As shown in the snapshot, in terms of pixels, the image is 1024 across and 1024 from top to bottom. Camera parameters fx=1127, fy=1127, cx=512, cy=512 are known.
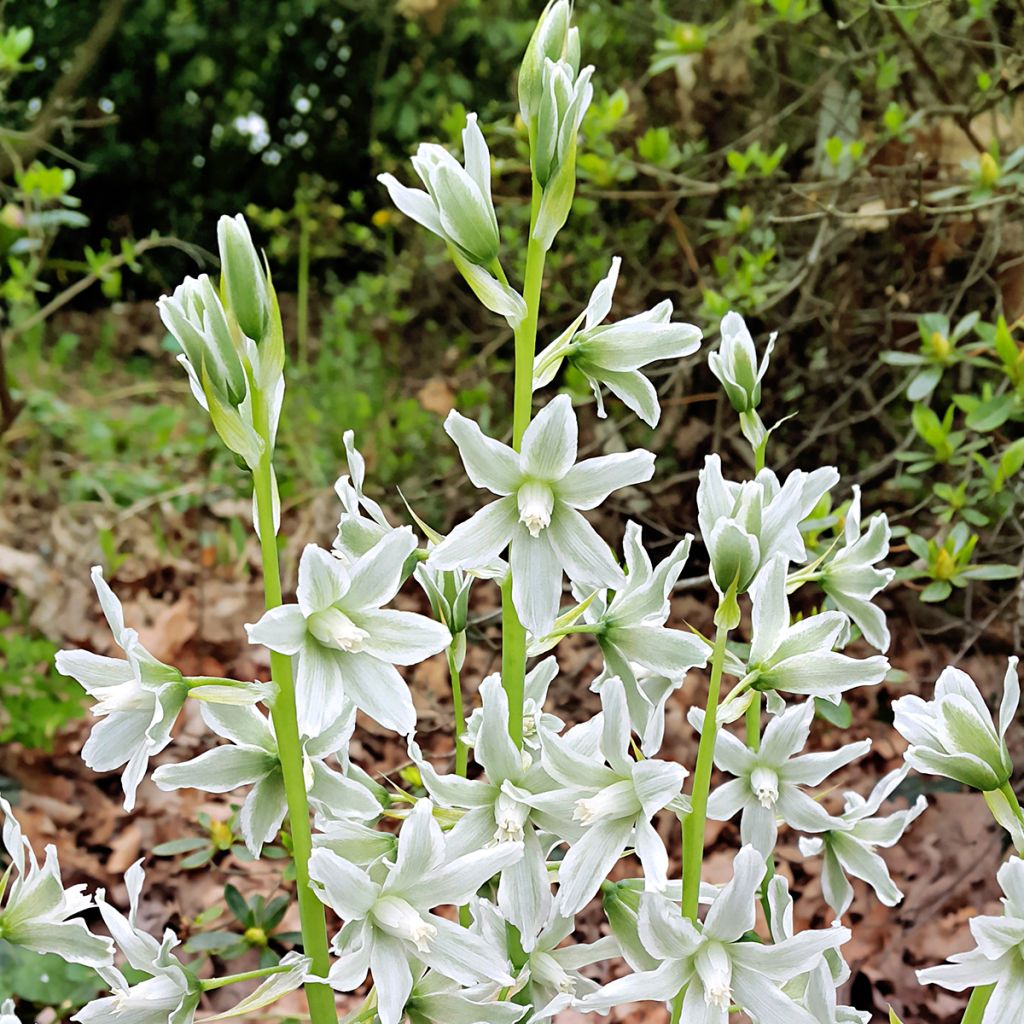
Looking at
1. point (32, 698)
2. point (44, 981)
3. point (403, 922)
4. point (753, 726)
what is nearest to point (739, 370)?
point (753, 726)

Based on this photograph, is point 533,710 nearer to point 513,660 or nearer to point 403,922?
point 513,660

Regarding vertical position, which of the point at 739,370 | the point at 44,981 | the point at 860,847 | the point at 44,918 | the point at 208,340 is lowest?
the point at 44,981

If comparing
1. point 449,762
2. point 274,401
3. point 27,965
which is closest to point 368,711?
point 274,401

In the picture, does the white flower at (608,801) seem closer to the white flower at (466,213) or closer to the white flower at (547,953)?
the white flower at (547,953)

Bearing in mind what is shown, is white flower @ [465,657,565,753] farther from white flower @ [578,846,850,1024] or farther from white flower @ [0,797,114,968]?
white flower @ [0,797,114,968]

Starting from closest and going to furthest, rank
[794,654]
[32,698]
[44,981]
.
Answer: [794,654] < [44,981] < [32,698]

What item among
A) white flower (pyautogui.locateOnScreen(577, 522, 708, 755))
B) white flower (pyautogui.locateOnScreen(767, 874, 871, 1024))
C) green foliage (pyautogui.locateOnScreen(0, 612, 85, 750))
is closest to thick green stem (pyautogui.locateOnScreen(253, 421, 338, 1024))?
white flower (pyautogui.locateOnScreen(577, 522, 708, 755))

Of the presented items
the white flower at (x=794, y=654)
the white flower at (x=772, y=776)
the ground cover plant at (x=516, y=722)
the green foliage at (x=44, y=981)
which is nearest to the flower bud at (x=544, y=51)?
the ground cover plant at (x=516, y=722)

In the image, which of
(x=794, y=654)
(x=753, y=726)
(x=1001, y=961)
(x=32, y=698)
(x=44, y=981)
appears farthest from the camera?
(x=32, y=698)
